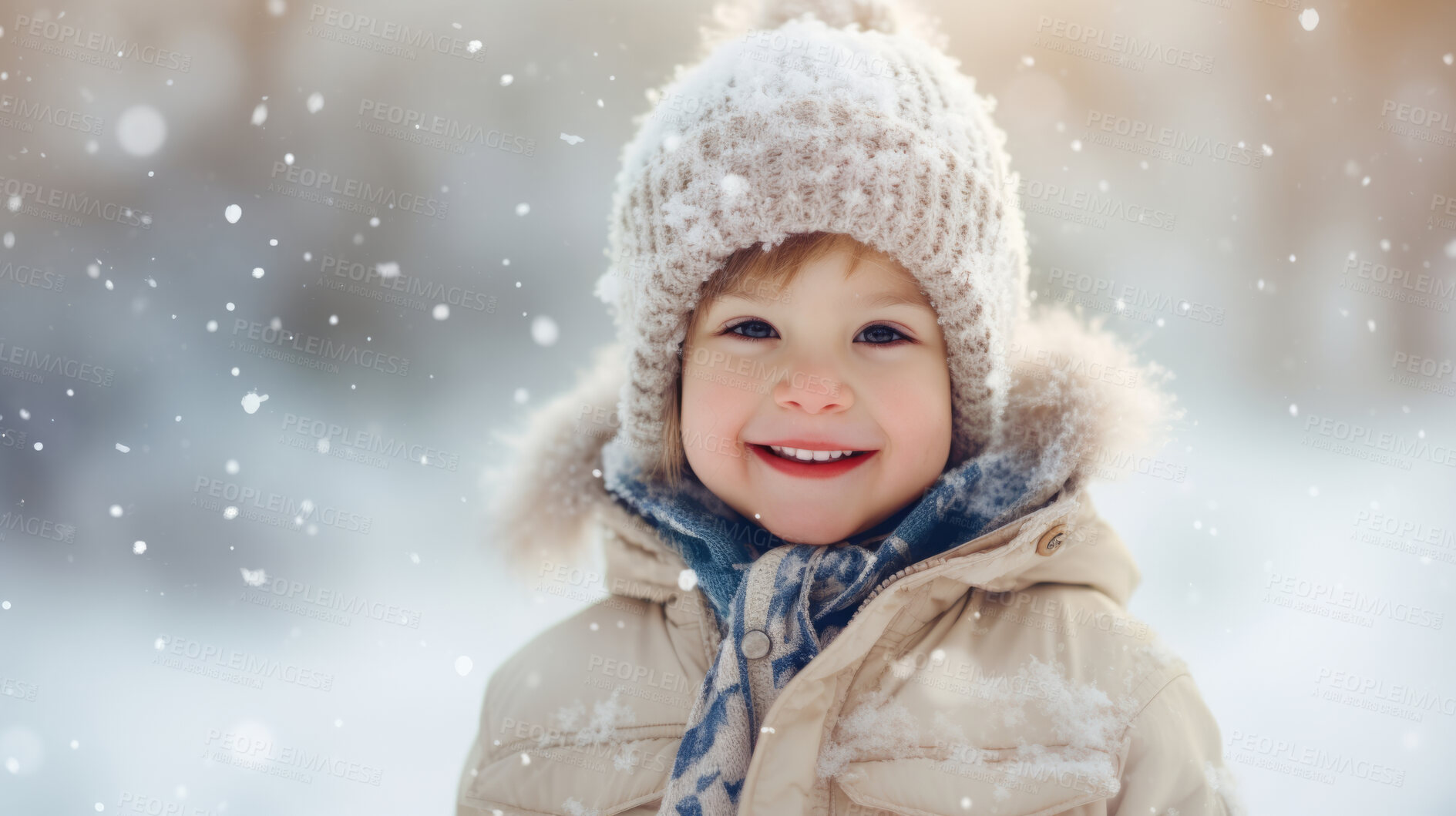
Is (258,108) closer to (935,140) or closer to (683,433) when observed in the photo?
(683,433)

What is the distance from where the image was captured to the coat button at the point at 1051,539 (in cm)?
93

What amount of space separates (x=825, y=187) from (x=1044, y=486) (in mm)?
421

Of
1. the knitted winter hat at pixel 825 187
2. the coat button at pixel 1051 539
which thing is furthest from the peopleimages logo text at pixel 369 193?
the coat button at pixel 1051 539

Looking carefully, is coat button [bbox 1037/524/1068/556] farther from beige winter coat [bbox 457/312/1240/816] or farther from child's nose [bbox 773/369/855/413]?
child's nose [bbox 773/369/855/413]

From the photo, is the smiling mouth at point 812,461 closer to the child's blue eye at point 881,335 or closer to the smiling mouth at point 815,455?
the smiling mouth at point 815,455

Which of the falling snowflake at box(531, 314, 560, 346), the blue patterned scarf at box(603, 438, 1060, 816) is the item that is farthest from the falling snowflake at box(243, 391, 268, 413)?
the blue patterned scarf at box(603, 438, 1060, 816)

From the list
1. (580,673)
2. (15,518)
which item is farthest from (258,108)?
(580,673)

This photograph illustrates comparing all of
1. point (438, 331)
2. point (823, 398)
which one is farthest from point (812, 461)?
point (438, 331)

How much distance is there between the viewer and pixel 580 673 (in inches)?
42.3

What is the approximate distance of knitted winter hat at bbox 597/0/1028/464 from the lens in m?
0.97

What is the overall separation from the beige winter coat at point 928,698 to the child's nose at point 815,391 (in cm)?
20

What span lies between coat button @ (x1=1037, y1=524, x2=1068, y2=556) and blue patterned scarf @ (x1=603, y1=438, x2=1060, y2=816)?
1.6 inches

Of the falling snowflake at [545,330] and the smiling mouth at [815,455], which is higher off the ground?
the falling snowflake at [545,330]

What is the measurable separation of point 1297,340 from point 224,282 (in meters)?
2.69
